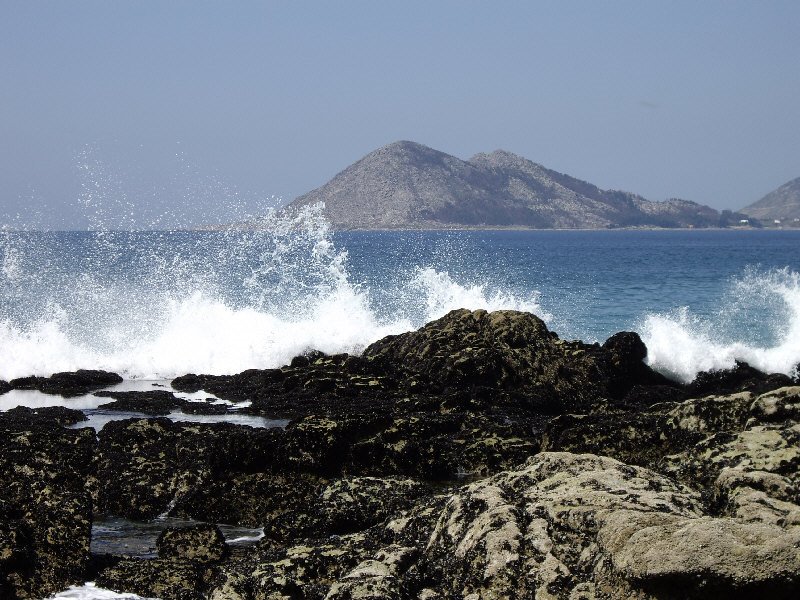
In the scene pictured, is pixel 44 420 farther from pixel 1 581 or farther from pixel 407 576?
pixel 407 576

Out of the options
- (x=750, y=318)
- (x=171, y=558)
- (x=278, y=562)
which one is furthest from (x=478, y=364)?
(x=750, y=318)

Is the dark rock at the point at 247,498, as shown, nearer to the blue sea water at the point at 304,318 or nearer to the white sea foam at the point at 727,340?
the blue sea water at the point at 304,318

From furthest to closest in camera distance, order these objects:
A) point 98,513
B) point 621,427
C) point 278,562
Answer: point 621,427, point 98,513, point 278,562

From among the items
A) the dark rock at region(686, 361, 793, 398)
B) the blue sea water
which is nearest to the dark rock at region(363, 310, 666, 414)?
the dark rock at region(686, 361, 793, 398)

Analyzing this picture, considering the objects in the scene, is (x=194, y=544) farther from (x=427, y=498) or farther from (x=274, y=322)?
(x=274, y=322)

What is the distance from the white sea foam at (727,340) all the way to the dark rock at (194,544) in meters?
18.3

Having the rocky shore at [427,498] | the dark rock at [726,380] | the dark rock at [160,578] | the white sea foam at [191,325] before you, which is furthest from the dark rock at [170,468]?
the white sea foam at [191,325]

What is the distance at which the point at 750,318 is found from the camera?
3547cm

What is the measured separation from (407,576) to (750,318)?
1243 inches

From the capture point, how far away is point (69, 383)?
73.6ft

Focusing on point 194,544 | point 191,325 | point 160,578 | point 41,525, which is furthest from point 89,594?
point 191,325

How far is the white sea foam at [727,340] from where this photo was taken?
1045 inches

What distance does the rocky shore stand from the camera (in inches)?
224

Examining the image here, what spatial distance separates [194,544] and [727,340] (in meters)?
23.8
